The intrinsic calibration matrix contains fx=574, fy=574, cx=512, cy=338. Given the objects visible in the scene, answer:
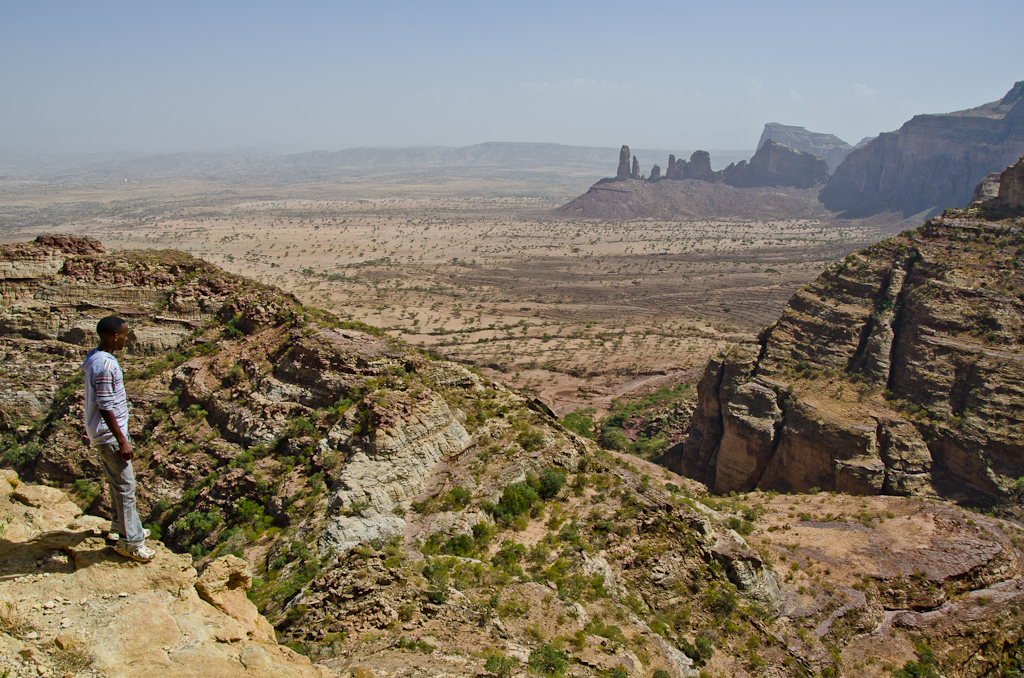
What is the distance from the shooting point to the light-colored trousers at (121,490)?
22.5ft

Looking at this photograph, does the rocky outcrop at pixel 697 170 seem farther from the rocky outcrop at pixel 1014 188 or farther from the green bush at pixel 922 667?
the green bush at pixel 922 667

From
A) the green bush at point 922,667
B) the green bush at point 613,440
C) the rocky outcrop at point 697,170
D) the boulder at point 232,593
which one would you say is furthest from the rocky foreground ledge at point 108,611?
the rocky outcrop at point 697,170

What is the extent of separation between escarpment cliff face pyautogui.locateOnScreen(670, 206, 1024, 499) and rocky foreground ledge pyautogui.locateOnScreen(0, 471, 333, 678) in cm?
2448

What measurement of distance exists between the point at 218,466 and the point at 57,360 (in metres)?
→ 8.45

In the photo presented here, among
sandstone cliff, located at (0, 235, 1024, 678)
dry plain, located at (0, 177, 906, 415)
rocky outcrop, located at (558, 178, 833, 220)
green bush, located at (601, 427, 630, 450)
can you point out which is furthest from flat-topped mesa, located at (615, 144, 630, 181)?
sandstone cliff, located at (0, 235, 1024, 678)

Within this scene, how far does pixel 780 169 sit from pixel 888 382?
18051 cm

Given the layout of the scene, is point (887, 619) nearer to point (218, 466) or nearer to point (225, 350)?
point (218, 466)

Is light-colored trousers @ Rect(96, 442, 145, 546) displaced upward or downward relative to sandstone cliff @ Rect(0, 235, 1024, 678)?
upward

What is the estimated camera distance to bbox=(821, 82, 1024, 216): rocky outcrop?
135 meters

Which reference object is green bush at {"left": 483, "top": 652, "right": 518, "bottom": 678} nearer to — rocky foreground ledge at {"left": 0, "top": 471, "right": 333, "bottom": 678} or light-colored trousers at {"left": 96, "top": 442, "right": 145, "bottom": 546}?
rocky foreground ledge at {"left": 0, "top": 471, "right": 333, "bottom": 678}

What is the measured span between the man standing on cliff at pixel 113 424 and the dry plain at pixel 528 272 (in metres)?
37.1

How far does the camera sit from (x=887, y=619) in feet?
52.1

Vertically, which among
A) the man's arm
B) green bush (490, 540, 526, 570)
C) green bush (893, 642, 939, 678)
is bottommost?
green bush (893, 642, 939, 678)

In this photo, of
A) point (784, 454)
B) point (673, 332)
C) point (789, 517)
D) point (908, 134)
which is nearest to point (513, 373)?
point (673, 332)
